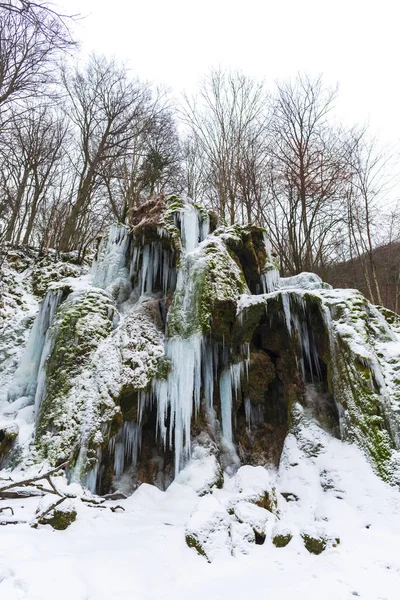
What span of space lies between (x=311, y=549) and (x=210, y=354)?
11.6 ft

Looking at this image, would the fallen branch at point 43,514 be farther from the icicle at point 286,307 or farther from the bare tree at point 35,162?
the bare tree at point 35,162

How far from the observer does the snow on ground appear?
2312 mm

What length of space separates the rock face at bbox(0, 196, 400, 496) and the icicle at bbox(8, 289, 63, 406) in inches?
0.9

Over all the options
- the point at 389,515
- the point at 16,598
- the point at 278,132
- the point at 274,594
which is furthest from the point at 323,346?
the point at 278,132

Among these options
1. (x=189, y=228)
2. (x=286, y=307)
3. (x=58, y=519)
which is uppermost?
(x=189, y=228)

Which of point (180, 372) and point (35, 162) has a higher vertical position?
point (35, 162)

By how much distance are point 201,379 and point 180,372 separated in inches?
24.3

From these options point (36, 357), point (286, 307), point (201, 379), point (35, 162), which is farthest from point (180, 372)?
point (35, 162)

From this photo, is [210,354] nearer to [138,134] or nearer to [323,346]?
[323,346]

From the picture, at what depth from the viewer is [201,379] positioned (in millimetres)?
6504

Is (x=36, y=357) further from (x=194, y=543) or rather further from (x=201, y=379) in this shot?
(x=194, y=543)

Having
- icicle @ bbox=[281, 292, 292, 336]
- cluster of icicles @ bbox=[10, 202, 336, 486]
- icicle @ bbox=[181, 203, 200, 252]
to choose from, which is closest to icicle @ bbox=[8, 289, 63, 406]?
cluster of icicles @ bbox=[10, 202, 336, 486]

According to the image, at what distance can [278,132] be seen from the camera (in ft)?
47.3

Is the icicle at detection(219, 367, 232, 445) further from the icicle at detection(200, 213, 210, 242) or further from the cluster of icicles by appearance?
the icicle at detection(200, 213, 210, 242)
